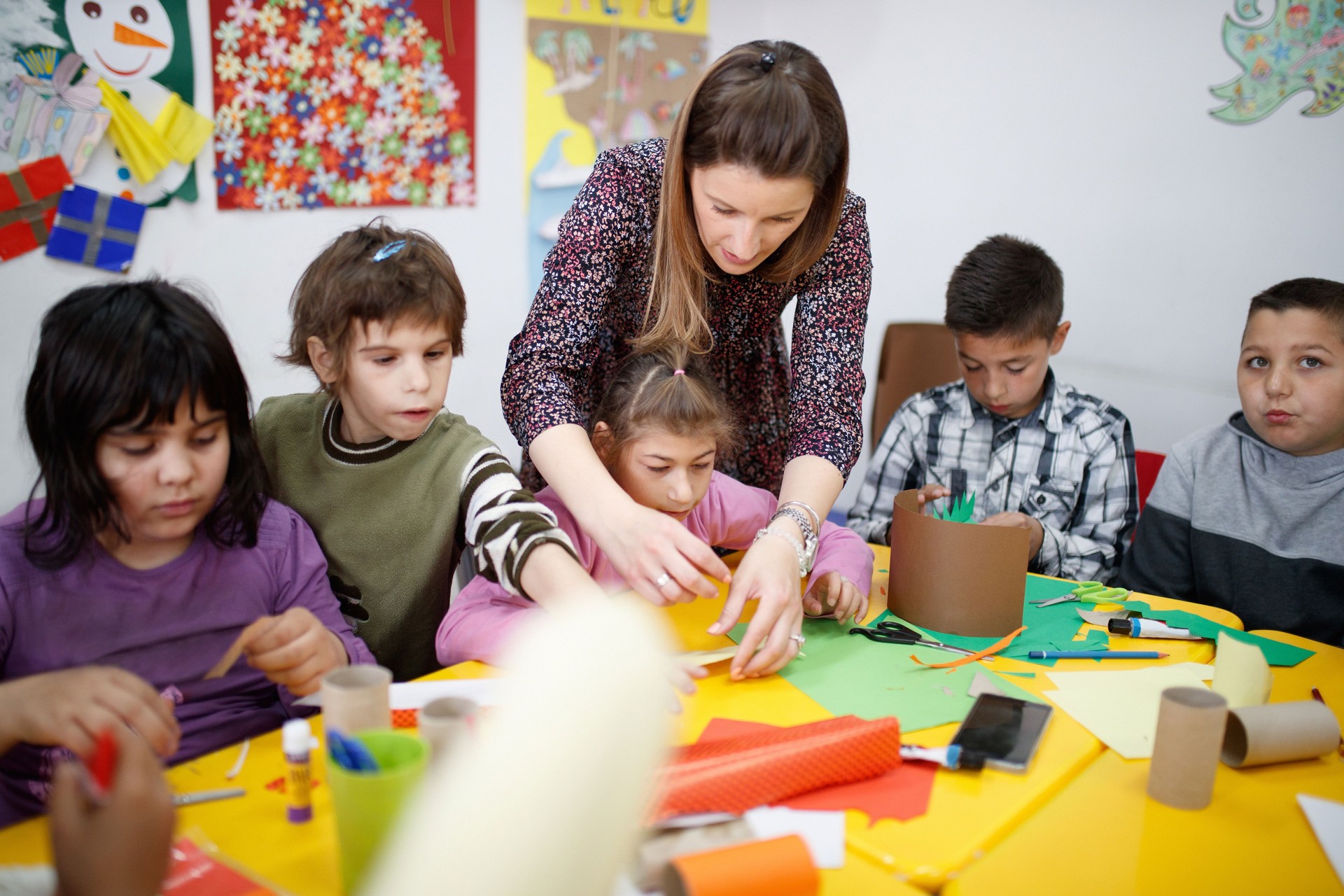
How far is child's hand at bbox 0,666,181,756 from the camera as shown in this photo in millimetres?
835

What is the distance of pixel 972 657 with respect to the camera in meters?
1.25

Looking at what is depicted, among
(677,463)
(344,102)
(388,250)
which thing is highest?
(344,102)

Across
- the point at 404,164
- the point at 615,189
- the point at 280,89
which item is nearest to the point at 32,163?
the point at 280,89

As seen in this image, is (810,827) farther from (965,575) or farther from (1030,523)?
(1030,523)

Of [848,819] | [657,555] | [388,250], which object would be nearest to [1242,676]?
[848,819]

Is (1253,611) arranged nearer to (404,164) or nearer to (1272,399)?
(1272,399)

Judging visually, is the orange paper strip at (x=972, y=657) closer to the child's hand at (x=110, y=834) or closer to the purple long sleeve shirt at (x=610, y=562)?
the purple long sleeve shirt at (x=610, y=562)

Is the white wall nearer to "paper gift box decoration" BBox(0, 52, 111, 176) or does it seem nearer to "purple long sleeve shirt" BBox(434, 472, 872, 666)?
"paper gift box decoration" BBox(0, 52, 111, 176)

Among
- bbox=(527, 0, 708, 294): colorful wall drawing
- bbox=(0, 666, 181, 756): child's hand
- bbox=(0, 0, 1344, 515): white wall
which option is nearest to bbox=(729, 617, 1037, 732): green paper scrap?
bbox=(0, 666, 181, 756): child's hand

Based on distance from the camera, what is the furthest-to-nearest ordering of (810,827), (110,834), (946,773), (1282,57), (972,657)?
(1282,57)
(972,657)
(946,773)
(810,827)
(110,834)

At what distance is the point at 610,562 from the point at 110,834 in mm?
730

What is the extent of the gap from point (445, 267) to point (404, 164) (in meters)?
1.73

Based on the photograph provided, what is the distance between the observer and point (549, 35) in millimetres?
3197

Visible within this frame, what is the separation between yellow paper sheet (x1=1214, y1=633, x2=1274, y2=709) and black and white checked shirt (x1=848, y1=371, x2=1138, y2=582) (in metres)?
0.80
